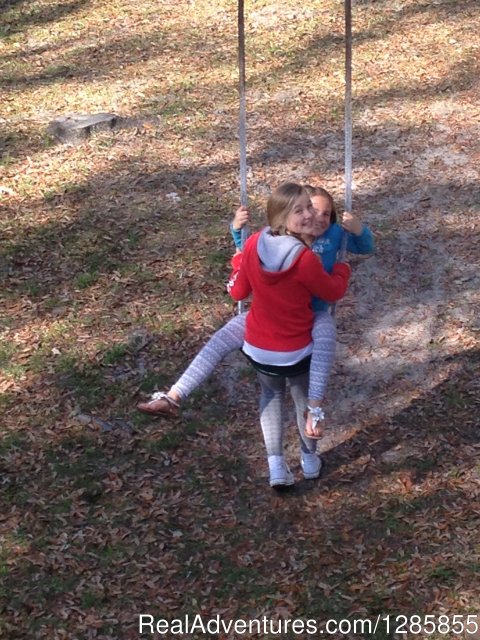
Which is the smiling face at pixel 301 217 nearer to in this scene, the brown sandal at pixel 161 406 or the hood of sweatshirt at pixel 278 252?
the hood of sweatshirt at pixel 278 252

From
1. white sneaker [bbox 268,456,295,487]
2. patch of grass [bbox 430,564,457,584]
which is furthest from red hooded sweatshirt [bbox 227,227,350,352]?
patch of grass [bbox 430,564,457,584]

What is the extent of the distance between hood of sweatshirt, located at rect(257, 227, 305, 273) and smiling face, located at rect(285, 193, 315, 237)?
0.06 metres

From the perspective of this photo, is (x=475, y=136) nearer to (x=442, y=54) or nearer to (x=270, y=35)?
(x=442, y=54)

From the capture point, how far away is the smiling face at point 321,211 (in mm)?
4781

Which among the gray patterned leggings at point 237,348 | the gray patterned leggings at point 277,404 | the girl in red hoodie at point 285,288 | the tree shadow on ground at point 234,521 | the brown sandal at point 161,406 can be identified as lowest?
the tree shadow on ground at point 234,521

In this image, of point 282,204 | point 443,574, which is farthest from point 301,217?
point 443,574

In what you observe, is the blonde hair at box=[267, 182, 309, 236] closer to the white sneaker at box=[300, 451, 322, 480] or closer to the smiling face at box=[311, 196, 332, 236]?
→ the smiling face at box=[311, 196, 332, 236]

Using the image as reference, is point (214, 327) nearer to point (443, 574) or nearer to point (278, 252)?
point (278, 252)

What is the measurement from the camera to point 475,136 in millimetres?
9086

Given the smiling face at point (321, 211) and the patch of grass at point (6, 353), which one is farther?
the patch of grass at point (6, 353)

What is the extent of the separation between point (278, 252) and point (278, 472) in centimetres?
A: 143

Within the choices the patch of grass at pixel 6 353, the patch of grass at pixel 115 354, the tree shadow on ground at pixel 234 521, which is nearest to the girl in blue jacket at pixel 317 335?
the tree shadow on ground at pixel 234 521

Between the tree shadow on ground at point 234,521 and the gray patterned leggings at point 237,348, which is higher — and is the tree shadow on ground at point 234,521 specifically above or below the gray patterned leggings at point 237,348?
below

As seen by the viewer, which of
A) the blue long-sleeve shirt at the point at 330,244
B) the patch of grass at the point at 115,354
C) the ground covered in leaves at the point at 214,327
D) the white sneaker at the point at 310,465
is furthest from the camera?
the patch of grass at the point at 115,354
